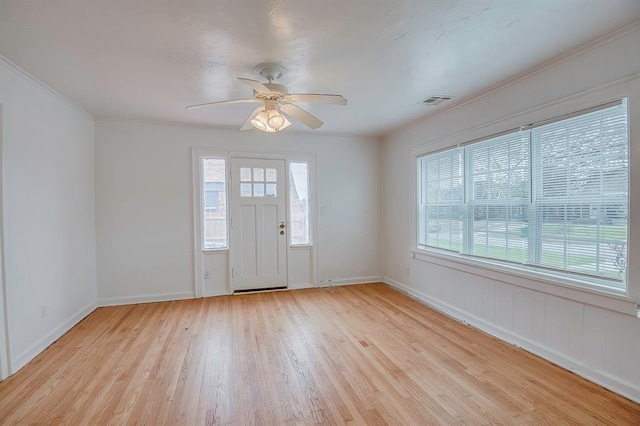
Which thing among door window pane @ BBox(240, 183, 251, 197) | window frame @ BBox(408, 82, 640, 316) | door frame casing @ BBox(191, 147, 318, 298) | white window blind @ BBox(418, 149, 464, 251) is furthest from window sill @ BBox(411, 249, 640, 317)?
door window pane @ BBox(240, 183, 251, 197)

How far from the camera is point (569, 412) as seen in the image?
6.18 ft

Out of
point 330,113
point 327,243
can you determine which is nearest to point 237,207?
point 327,243

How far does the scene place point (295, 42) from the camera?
211cm

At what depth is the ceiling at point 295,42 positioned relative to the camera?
176cm

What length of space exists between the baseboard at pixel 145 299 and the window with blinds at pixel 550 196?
3640 millimetres

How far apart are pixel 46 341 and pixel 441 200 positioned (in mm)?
4427

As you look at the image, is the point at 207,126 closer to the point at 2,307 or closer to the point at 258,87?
the point at 258,87

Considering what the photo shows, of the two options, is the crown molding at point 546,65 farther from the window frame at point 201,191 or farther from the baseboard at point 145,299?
the baseboard at point 145,299

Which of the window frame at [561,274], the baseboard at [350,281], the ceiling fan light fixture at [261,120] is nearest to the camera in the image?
the window frame at [561,274]

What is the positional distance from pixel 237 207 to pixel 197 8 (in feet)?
9.86

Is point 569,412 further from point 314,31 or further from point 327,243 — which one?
point 327,243

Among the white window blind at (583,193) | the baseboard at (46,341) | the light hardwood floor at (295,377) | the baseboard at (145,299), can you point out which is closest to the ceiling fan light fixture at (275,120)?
the light hardwood floor at (295,377)

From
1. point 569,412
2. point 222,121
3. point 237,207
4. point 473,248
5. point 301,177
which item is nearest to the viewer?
point 569,412

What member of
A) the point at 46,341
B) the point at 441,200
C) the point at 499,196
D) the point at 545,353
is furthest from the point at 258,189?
the point at 545,353
